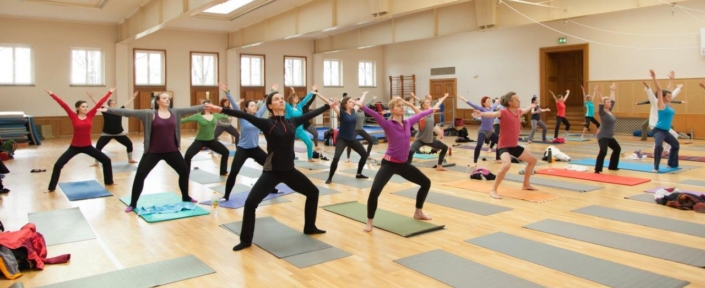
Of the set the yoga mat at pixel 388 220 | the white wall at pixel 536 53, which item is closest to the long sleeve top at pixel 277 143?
the yoga mat at pixel 388 220

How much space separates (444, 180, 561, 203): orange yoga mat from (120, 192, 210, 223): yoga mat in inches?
148

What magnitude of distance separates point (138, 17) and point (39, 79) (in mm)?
4685

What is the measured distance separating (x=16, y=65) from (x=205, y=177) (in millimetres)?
12086

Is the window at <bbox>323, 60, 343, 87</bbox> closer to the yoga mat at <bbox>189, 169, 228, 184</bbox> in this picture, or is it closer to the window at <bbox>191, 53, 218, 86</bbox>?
the window at <bbox>191, 53, 218, 86</bbox>

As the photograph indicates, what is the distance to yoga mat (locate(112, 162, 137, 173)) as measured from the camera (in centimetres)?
967

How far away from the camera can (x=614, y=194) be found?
684 cm

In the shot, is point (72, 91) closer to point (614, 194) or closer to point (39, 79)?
point (39, 79)

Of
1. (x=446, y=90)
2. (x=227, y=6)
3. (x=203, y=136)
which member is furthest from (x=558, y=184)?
(x=446, y=90)

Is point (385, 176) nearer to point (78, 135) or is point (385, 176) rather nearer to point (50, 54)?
point (78, 135)

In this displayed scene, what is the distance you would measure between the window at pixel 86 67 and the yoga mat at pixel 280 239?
1517 cm

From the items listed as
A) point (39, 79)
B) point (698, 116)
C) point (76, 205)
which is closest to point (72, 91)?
point (39, 79)

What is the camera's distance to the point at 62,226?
542cm

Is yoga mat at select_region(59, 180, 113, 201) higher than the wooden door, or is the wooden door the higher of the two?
the wooden door

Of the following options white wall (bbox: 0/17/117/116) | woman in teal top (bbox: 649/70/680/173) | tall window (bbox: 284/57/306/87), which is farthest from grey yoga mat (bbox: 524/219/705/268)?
tall window (bbox: 284/57/306/87)
